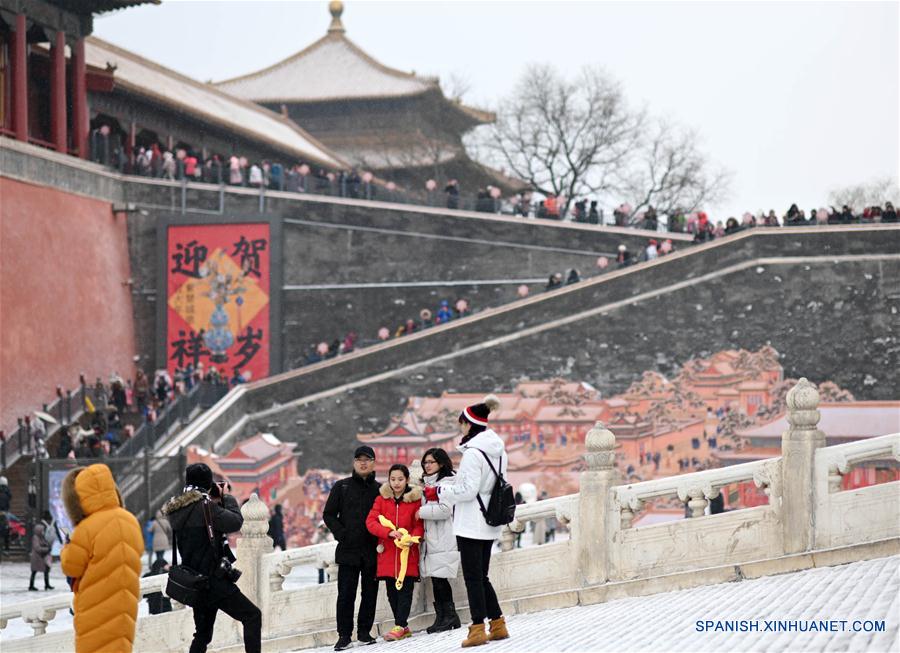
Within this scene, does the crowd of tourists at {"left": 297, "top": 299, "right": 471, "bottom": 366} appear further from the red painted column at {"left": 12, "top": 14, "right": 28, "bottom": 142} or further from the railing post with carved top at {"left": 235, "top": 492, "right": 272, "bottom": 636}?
the railing post with carved top at {"left": 235, "top": 492, "right": 272, "bottom": 636}

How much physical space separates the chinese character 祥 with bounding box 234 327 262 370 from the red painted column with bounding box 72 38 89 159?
4.03m

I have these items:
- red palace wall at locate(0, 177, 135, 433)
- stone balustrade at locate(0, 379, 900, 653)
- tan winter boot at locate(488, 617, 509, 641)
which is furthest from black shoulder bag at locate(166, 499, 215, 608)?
red palace wall at locate(0, 177, 135, 433)

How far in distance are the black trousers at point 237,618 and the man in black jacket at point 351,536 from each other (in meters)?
1.15

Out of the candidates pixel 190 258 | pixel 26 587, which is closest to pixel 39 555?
pixel 26 587

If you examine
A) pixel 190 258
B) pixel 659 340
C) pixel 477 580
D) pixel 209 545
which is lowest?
pixel 477 580

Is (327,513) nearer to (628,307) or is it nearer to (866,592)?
(866,592)

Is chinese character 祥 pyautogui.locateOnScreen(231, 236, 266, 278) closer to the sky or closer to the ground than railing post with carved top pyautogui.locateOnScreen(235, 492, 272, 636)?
closer to the sky

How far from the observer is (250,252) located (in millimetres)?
24625

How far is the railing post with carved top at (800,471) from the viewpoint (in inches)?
331

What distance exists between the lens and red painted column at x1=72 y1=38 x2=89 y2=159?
2486 cm

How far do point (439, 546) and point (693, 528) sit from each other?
→ 1478 mm

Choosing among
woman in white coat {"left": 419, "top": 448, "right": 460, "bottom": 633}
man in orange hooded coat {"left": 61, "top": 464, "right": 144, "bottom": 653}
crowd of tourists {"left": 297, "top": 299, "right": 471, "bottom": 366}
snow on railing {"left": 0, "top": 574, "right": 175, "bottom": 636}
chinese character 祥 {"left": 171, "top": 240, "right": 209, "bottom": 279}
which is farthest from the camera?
chinese character 祥 {"left": 171, "top": 240, "right": 209, "bottom": 279}

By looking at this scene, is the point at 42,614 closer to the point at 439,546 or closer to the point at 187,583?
the point at 439,546

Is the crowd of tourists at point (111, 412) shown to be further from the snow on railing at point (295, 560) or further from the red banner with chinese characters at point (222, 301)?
the snow on railing at point (295, 560)
